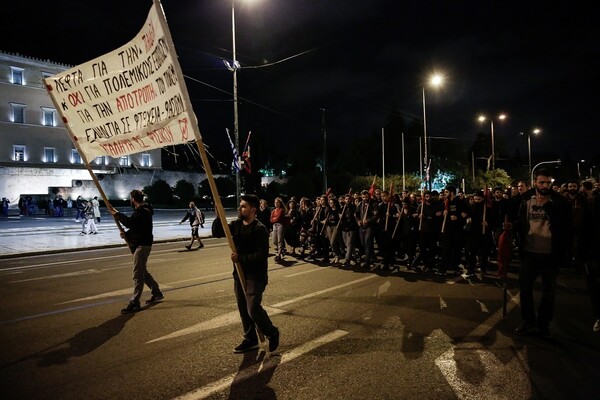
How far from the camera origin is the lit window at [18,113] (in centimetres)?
5219

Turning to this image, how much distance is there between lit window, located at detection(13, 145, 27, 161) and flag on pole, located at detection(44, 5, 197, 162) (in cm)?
5500

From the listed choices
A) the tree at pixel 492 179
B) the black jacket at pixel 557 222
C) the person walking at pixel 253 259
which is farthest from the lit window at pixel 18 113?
the black jacket at pixel 557 222

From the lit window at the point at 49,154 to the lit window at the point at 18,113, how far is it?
420 cm

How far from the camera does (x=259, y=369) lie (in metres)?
4.48

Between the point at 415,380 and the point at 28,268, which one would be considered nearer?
the point at 415,380

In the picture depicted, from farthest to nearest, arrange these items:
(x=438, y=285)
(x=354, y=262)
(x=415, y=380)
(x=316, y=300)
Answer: (x=354, y=262)
(x=438, y=285)
(x=316, y=300)
(x=415, y=380)

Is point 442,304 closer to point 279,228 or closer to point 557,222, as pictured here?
point 557,222

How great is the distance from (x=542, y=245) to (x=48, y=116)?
2445 inches

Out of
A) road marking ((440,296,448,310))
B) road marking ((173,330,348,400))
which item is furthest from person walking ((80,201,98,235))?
road marking ((173,330,348,400))

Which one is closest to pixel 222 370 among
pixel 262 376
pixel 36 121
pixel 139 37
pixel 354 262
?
pixel 262 376

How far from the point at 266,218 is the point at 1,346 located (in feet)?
25.6

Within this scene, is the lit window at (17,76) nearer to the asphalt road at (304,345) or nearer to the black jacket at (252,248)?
the asphalt road at (304,345)

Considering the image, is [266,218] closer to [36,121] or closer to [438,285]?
[438,285]

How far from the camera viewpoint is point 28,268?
1145 centimetres
